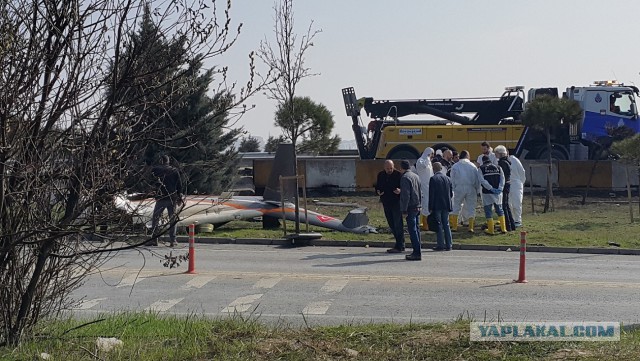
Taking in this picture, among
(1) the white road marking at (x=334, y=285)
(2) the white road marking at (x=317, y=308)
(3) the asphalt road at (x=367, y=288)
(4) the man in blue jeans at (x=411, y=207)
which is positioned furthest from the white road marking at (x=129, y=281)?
(4) the man in blue jeans at (x=411, y=207)

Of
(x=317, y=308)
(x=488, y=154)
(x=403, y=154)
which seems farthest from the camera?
(x=403, y=154)

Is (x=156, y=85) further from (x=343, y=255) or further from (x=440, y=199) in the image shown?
(x=440, y=199)

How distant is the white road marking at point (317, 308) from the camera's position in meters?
10.3

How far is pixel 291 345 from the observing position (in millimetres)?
6980

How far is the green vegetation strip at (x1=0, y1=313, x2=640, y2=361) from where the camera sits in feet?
21.8

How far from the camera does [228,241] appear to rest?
61.7 feet

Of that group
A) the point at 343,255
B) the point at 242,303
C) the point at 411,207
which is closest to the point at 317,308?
the point at 242,303

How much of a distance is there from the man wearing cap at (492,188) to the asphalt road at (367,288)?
10.3 feet

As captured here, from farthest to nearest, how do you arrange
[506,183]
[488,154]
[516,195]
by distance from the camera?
1. [516,195]
2. [506,183]
3. [488,154]

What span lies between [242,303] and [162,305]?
96 cm

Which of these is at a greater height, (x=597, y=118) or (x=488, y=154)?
(x=597, y=118)

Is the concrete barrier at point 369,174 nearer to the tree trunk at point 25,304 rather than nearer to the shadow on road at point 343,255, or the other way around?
the shadow on road at point 343,255

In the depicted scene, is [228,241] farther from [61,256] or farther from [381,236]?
[61,256]

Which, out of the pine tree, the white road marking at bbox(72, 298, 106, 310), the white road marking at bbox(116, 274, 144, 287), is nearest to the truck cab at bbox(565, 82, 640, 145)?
the white road marking at bbox(116, 274, 144, 287)
